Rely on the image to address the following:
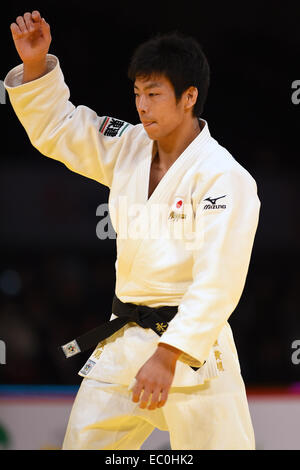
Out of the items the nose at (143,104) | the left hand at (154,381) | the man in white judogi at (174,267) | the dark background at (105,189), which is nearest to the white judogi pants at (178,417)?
the man in white judogi at (174,267)

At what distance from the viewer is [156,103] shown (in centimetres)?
247

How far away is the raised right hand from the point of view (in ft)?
8.80

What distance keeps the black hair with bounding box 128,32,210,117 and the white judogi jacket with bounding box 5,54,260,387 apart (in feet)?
0.68

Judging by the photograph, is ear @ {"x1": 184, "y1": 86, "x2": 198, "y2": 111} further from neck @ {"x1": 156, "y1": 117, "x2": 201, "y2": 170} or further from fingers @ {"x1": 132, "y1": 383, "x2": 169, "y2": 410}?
fingers @ {"x1": 132, "y1": 383, "x2": 169, "y2": 410}

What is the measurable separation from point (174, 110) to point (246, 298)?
11.2 ft

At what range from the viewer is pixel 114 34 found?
5.62m

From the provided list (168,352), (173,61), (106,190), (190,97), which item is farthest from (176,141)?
(106,190)

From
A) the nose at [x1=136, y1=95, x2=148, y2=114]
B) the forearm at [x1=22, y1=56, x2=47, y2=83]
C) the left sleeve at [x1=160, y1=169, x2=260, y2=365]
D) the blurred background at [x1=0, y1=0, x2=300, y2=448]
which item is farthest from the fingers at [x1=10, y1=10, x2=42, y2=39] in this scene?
the blurred background at [x1=0, y1=0, x2=300, y2=448]

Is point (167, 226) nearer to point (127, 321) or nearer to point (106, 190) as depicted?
point (127, 321)

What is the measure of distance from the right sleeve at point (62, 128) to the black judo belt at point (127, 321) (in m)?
0.53

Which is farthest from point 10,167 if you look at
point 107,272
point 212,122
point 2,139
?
point 212,122

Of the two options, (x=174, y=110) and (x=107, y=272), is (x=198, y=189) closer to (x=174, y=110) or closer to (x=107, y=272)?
(x=174, y=110)

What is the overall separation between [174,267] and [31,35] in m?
1.04

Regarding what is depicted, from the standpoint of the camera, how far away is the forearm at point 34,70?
2740 mm
